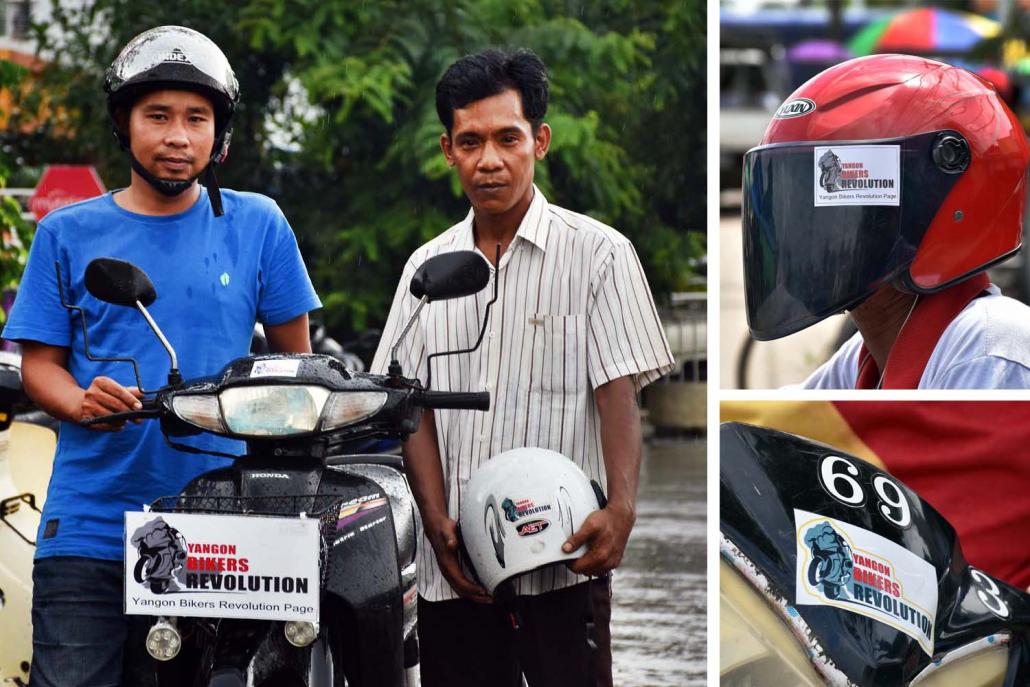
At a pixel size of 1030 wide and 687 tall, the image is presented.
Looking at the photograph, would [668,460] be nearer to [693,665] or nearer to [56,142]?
[56,142]

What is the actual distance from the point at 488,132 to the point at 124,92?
0.73 m

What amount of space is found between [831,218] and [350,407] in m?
0.88

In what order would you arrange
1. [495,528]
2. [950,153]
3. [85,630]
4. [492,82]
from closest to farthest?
[950,153] → [85,630] → [495,528] → [492,82]

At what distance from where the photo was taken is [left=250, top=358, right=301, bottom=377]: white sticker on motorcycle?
279 cm

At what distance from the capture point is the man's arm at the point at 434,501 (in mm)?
3268

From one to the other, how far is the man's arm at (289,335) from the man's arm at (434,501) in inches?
11.7

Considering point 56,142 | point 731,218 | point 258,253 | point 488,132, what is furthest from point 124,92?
point 731,218

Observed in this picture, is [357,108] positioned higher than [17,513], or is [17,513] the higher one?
[357,108]

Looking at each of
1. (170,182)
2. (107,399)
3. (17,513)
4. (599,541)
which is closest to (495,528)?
(599,541)

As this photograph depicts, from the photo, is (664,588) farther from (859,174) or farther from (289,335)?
(859,174)

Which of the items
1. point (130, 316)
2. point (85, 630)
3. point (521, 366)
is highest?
point (130, 316)

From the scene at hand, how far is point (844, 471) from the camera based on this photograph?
2.22 meters

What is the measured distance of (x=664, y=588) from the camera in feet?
25.2

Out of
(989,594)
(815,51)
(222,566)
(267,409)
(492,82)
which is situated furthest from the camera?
(815,51)
